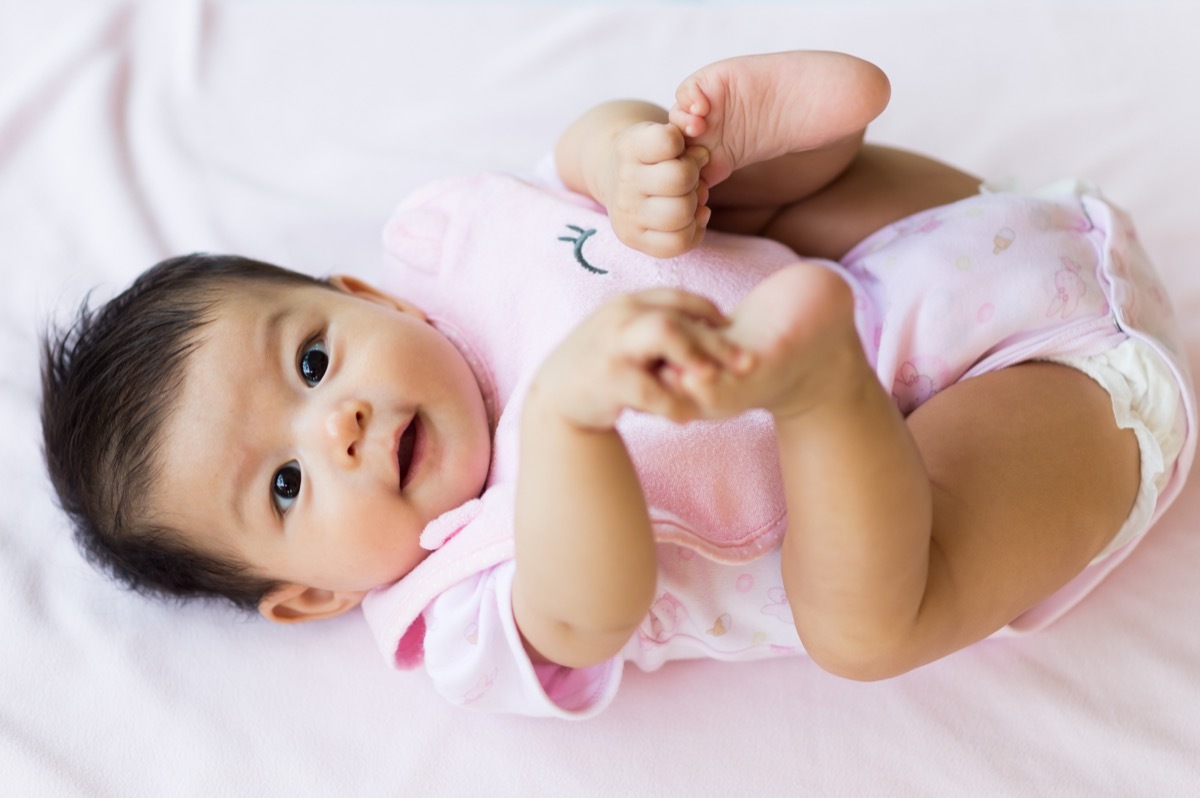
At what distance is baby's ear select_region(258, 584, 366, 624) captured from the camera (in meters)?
1.12

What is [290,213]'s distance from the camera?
1.54 metres

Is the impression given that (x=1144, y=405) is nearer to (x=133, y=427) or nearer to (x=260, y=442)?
(x=260, y=442)

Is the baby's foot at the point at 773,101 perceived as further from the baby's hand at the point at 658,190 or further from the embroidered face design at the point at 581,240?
the embroidered face design at the point at 581,240

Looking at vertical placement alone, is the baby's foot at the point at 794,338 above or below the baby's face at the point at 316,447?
above

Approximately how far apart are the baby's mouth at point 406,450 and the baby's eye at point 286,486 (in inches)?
4.0

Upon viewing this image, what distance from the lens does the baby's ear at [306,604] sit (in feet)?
3.67

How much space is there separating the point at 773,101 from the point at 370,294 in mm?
524

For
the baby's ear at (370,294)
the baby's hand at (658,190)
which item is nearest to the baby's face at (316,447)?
the baby's ear at (370,294)

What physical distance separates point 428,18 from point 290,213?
0.42 metres

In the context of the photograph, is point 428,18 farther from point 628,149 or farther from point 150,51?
point 628,149

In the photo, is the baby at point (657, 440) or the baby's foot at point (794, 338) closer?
the baby's foot at point (794, 338)

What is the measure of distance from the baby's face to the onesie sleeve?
95 millimetres

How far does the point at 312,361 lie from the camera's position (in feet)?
3.58

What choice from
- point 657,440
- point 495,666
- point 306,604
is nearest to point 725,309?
point 657,440
